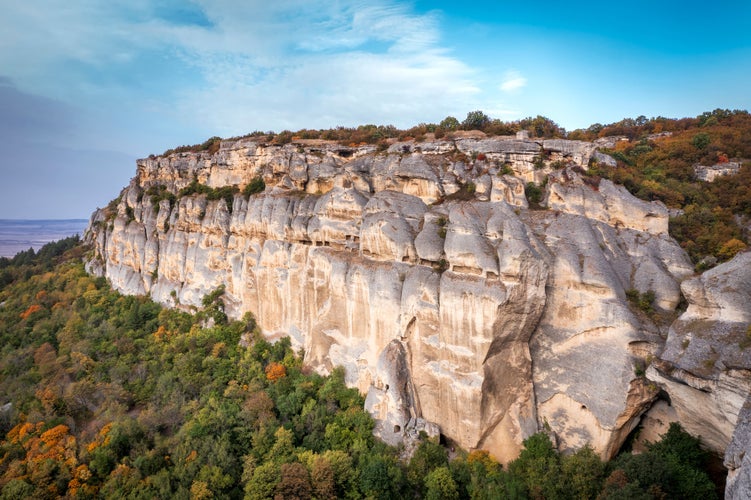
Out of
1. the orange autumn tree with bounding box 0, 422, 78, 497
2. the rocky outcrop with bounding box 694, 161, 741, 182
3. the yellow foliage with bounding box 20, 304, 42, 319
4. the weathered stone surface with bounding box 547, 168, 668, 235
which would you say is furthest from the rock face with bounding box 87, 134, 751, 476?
the yellow foliage with bounding box 20, 304, 42, 319

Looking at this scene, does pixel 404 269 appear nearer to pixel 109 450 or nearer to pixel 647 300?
pixel 647 300

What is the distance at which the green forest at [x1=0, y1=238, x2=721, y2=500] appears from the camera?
47.4 ft

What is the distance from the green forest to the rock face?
1.58 metres

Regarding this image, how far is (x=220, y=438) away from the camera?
1861cm

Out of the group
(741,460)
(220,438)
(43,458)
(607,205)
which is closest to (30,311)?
(43,458)

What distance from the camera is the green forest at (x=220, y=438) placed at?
14.4m

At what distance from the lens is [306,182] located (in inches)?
1100

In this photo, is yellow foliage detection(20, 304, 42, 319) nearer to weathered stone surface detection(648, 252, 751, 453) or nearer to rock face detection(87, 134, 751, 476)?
rock face detection(87, 134, 751, 476)

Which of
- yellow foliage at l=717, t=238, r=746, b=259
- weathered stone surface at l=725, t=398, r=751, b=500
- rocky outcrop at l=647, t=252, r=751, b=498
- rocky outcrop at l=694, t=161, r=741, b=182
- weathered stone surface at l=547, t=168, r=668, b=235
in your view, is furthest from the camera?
rocky outcrop at l=694, t=161, r=741, b=182

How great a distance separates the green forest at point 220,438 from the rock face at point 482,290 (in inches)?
62.3

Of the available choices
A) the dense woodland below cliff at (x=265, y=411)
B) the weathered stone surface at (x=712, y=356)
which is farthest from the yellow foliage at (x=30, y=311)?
the weathered stone surface at (x=712, y=356)

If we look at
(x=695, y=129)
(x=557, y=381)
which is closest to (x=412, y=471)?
(x=557, y=381)

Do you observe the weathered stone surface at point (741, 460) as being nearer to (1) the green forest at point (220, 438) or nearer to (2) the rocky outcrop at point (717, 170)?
(1) the green forest at point (220, 438)

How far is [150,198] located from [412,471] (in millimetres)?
37577
